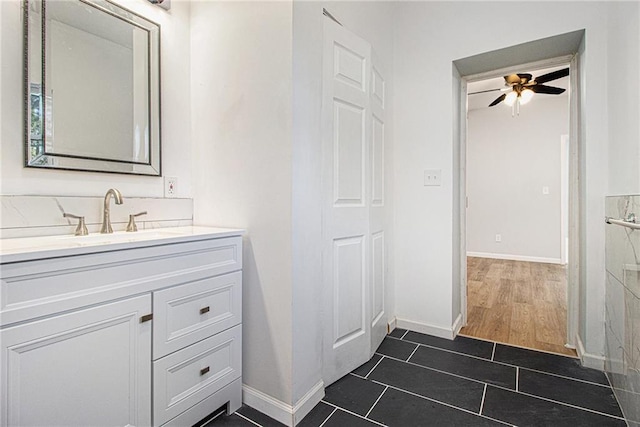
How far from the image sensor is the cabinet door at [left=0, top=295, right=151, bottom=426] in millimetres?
870

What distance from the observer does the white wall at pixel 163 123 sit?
1.23 meters

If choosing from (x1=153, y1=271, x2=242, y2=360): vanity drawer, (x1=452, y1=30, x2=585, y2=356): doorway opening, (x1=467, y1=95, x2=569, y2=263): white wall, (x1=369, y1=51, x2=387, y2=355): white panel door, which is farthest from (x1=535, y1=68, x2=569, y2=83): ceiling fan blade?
(x1=153, y1=271, x2=242, y2=360): vanity drawer

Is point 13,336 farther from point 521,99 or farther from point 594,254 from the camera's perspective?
point 521,99

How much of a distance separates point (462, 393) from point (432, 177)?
1.41m

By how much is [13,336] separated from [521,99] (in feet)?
14.4

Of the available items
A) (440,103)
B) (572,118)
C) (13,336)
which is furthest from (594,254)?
(13,336)

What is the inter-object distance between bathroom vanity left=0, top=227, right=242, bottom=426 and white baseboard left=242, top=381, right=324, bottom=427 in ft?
0.23

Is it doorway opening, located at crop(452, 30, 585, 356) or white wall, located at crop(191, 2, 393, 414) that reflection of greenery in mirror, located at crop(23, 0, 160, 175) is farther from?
doorway opening, located at crop(452, 30, 585, 356)

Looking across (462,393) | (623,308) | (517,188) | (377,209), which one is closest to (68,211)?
(377,209)

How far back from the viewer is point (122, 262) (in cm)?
108

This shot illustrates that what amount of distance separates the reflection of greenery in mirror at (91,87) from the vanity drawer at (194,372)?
3.08 ft

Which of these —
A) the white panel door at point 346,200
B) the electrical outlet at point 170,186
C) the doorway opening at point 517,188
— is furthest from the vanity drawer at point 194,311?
the doorway opening at point 517,188

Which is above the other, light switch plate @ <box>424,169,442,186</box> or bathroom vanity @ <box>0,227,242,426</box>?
light switch plate @ <box>424,169,442,186</box>

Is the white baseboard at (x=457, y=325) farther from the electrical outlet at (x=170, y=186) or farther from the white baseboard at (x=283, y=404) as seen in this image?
the electrical outlet at (x=170, y=186)
